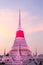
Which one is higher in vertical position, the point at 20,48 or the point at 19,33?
the point at 19,33

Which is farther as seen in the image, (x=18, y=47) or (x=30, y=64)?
(x=18, y=47)

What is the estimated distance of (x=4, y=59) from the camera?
24.1 meters

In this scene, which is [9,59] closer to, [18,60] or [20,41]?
[18,60]

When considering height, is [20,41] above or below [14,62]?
above

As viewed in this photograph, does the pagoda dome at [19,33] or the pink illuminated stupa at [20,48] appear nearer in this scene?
the pink illuminated stupa at [20,48]

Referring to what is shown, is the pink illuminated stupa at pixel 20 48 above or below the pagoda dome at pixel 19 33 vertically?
below

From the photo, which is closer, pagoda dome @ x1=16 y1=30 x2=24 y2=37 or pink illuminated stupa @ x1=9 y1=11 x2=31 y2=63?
pink illuminated stupa @ x1=9 y1=11 x2=31 y2=63

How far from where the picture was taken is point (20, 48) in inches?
968

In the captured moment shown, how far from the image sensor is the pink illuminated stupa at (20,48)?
76.4ft

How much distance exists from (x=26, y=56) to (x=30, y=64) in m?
1.48

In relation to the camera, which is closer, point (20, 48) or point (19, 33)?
point (20, 48)

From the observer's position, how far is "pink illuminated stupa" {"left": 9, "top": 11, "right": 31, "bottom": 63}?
76.4ft

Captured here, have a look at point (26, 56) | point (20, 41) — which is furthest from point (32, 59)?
point (20, 41)

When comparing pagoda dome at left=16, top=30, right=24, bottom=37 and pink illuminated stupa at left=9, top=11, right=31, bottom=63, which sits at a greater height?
A: pagoda dome at left=16, top=30, right=24, bottom=37
